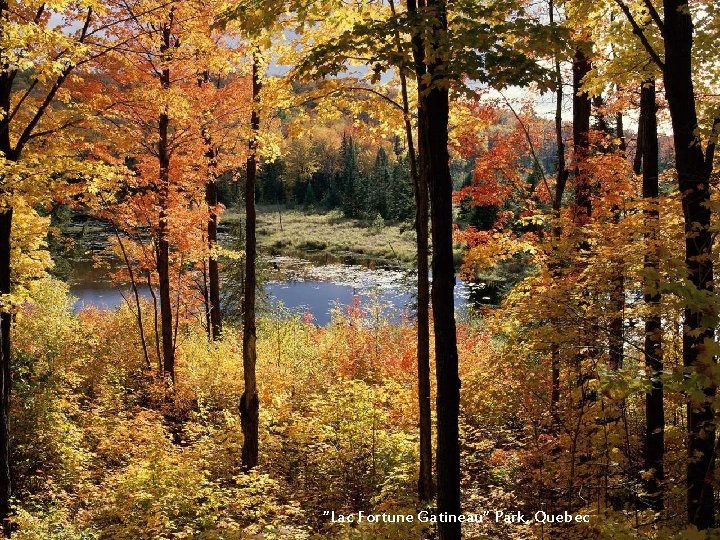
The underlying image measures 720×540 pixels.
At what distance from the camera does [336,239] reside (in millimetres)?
64312

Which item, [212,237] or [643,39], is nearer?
[643,39]

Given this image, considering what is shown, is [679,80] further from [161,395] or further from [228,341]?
[228,341]

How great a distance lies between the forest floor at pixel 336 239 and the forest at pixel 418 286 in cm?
3382

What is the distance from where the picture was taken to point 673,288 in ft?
9.87

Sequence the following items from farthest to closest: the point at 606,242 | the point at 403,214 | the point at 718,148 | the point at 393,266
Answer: the point at 403,214, the point at 393,266, the point at 606,242, the point at 718,148

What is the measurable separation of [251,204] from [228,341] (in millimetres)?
9929

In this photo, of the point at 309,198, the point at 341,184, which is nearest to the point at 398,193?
the point at 341,184

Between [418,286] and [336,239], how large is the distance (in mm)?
57030

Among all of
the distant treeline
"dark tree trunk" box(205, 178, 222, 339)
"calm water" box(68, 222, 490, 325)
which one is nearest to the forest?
"dark tree trunk" box(205, 178, 222, 339)

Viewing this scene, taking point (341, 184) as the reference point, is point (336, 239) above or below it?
below

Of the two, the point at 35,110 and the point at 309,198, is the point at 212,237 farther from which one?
the point at 309,198

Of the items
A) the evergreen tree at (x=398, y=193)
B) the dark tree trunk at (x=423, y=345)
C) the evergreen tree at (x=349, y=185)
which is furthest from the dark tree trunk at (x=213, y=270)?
the evergreen tree at (x=349, y=185)

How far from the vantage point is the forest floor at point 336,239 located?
54.5 meters

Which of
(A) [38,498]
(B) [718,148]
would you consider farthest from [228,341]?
(B) [718,148]
